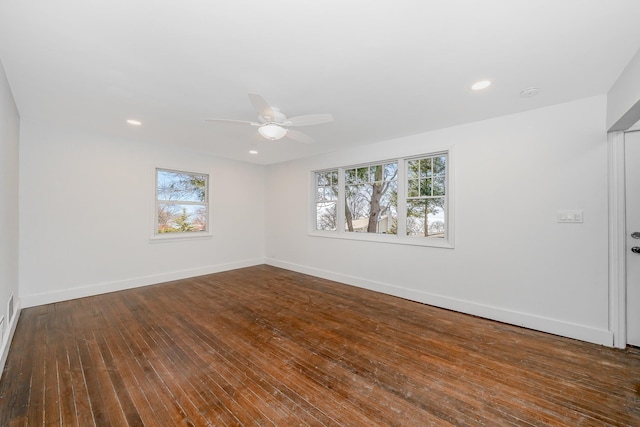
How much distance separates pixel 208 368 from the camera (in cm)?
216

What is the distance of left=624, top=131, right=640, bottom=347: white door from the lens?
2455 mm

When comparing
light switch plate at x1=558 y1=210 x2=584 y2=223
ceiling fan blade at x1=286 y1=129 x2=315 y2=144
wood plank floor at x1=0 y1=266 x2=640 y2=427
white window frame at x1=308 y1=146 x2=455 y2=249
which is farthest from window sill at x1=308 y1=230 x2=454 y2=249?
ceiling fan blade at x1=286 y1=129 x2=315 y2=144

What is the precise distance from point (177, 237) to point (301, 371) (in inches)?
153

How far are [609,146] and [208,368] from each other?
4.32 meters

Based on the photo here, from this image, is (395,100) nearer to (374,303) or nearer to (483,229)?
(483,229)

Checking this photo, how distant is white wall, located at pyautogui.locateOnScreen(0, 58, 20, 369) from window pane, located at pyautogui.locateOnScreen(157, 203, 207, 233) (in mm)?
1837

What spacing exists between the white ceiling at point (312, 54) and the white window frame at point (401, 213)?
0.83 meters

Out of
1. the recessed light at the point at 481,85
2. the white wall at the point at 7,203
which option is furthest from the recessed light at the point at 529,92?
the white wall at the point at 7,203

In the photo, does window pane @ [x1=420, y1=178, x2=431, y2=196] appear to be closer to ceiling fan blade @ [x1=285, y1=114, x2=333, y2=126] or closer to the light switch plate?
the light switch plate

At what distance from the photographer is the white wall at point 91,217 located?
3.49m

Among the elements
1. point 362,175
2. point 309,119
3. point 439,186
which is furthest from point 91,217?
point 439,186

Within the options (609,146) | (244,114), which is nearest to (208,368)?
(244,114)

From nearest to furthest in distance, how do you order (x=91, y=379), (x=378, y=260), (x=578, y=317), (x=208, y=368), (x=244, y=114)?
(x=91, y=379) → (x=208, y=368) → (x=578, y=317) → (x=244, y=114) → (x=378, y=260)

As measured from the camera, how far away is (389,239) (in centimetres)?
421
